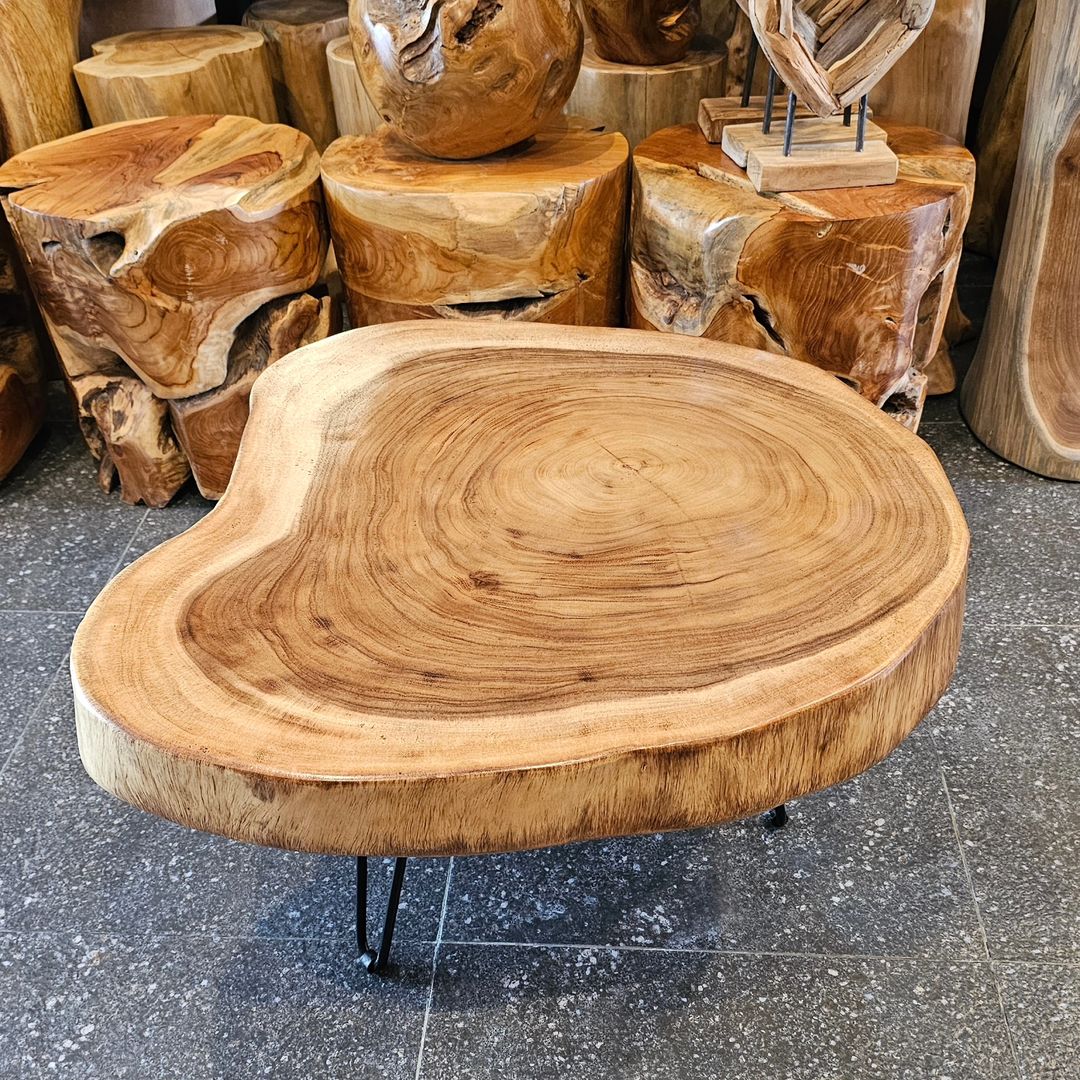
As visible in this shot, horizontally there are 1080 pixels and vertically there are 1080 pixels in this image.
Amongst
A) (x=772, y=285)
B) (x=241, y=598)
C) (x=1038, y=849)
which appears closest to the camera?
(x=241, y=598)

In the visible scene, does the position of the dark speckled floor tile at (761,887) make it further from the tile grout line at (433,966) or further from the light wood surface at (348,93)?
the light wood surface at (348,93)

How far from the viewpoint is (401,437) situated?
1.15 m

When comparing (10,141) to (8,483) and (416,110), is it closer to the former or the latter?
(8,483)

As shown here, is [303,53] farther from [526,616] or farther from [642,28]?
[526,616]

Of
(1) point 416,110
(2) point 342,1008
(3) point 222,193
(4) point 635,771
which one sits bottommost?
(2) point 342,1008

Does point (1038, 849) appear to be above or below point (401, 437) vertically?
below

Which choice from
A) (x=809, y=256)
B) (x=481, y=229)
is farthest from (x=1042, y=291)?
(x=481, y=229)

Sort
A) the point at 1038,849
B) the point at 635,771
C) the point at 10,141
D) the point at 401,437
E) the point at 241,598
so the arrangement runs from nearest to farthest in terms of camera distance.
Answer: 1. the point at 635,771
2. the point at 241,598
3. the point at 401,437
4. the point at 1038,849
5. the point at 10,141

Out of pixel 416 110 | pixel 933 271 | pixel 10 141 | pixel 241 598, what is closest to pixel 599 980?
pixel 241 598

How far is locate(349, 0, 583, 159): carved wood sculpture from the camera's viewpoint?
1597 millimetres

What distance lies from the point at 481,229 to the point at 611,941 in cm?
100

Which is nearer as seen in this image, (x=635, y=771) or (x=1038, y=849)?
(x=635, y=771)

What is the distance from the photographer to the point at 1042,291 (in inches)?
73.4

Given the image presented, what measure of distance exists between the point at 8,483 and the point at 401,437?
1.25 m
